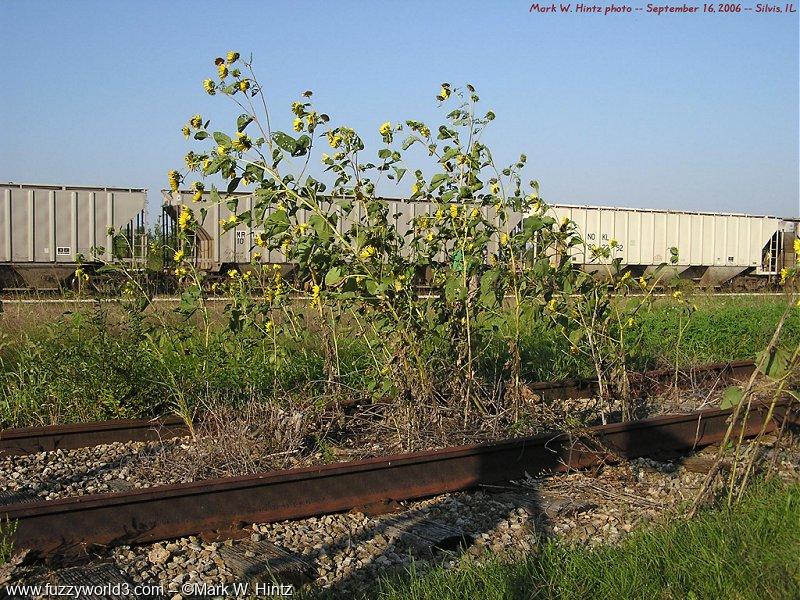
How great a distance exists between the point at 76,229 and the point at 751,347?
19.5 metres

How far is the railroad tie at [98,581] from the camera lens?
348cm

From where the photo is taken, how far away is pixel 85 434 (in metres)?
6.19

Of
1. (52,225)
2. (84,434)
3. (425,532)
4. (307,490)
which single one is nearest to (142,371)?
(84,434)

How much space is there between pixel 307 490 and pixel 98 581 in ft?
4.31

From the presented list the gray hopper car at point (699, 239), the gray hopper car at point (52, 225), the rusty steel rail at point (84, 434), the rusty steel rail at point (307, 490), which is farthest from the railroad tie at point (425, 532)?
the gray hopper car at point (699, 239)

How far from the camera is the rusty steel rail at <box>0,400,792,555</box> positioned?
13.2 feet

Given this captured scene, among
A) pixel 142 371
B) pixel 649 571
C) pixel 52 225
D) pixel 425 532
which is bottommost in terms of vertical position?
pixel 425 532

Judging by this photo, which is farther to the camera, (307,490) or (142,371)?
(142,371)

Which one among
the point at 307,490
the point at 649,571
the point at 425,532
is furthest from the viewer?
the point at 307,490

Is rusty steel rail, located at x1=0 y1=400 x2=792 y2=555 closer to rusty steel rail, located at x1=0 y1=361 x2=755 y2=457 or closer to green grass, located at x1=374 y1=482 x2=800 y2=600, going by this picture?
green grass, located at x1=374 y1=482 x2=800 y2=600

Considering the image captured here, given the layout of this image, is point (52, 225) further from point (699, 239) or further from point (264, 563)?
point (699, 239)

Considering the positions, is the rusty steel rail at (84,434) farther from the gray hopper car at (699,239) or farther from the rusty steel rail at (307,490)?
the gray hopper car at (699,239)

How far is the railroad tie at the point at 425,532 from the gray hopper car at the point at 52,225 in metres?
20.0

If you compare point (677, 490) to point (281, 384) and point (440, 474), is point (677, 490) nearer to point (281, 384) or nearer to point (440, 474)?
point (440, 474)
